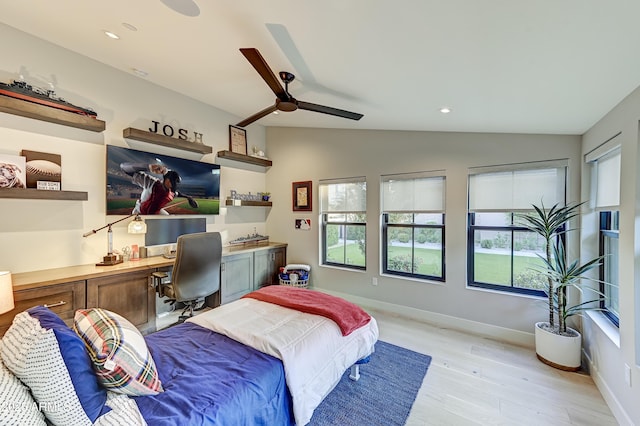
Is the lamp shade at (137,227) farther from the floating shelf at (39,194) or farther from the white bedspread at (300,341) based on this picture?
the white bedspread at (300,341)

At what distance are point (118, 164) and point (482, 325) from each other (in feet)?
15.6

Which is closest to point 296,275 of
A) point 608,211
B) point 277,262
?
point 277,262

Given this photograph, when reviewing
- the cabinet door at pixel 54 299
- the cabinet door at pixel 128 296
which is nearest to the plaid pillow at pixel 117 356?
the cabinet door at pixel 54 299

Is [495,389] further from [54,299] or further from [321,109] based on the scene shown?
[54,299]

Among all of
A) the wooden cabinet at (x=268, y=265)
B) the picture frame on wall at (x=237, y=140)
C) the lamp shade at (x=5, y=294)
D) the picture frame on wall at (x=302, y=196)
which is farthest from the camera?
the picture frame on wall at (x=302, y=196)

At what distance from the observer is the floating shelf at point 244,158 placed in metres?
4.20

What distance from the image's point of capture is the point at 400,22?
1515 mm

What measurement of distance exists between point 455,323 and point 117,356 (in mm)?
3568

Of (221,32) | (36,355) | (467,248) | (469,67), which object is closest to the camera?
(36,355)

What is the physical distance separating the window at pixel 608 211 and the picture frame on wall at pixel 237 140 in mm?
4467

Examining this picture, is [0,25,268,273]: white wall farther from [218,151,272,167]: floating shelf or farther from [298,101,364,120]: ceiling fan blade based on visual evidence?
[298,101,364,120]: ceiling fan blade

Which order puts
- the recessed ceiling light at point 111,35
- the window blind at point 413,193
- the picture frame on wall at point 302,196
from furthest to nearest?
1. the picture frame on wall at point 302,196
2. the window blind at point 413,193
3. the recessed ceiling light at point 111,35

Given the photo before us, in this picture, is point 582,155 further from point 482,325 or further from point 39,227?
point 39,227

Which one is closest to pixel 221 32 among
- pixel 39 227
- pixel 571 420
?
pixel 39 227
